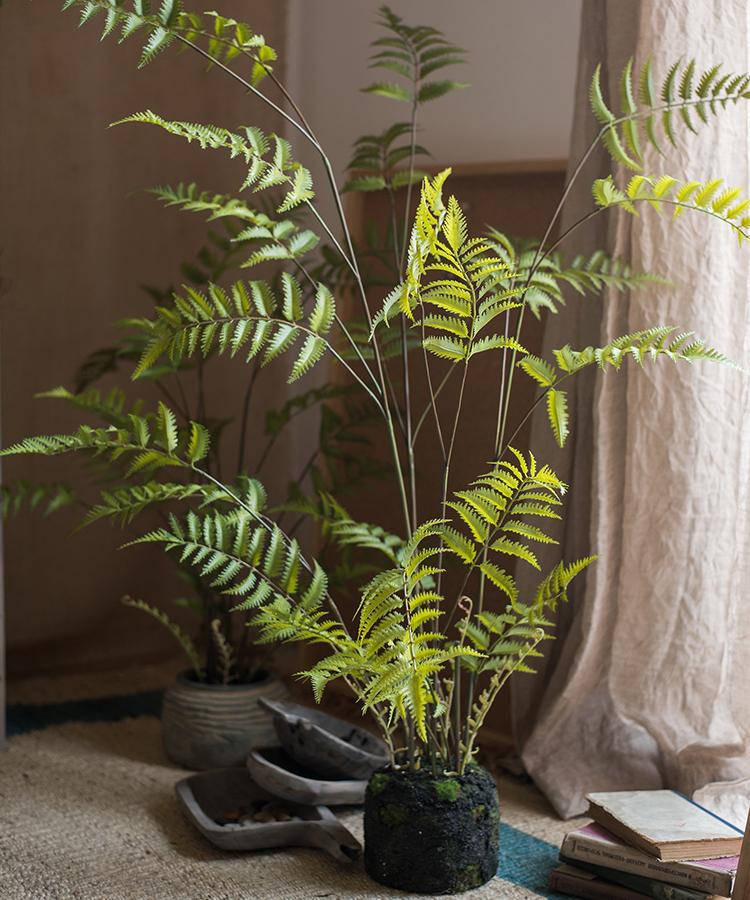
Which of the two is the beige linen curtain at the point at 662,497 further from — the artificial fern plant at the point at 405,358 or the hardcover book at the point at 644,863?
the hardcover book at the point at 644,863

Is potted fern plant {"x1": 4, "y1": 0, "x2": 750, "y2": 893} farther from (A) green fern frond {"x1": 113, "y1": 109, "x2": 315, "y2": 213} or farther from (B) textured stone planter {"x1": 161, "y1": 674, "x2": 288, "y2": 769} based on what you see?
(B) textured stone planter {"x1": 161, "y1": 674, "x2": 288, "y2": 769}

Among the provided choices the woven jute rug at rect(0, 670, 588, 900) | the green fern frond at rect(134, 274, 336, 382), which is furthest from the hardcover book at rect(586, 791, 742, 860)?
the green fern frond at rect(134, 274, 336, 382)

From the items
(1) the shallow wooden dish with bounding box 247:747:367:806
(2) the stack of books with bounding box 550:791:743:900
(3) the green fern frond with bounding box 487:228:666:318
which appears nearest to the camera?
(2) the stack of books with bounding box 550:791:743:900

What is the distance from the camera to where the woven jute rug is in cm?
172

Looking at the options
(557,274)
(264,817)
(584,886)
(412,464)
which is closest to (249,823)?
(264,817)

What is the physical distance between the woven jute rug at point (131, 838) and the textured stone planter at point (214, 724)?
0.06 metres

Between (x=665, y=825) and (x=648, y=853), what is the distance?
0.18 feet

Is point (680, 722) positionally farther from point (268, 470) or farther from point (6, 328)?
point (6, 328)

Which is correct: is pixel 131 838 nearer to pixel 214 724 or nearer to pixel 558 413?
pixel 214 724

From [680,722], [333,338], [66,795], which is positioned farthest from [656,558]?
[66,795]

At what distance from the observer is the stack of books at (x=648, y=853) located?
165 centimetres

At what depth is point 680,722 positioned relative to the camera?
80.7 inches

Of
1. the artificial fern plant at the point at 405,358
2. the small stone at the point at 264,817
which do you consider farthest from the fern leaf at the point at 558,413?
the small stone at the point at 264,817

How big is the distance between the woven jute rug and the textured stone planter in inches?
2.2
